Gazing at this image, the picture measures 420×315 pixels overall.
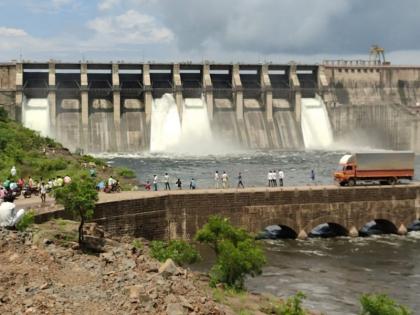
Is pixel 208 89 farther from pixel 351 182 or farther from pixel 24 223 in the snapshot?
pixel 24 223

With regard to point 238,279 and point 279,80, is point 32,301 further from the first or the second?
point 279,80

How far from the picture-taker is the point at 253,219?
41.1 m

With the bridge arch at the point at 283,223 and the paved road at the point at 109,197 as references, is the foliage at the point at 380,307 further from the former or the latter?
the bridge arch at the point at 283,223

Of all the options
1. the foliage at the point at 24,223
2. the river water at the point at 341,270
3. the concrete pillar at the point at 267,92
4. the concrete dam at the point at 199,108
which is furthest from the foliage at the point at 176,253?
the concrete pillar at the point at 267,92

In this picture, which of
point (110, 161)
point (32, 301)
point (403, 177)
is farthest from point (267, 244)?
point (110, 161)

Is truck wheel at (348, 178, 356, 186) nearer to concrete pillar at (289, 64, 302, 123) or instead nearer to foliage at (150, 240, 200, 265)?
foliage at (150, 240, 200, 265)

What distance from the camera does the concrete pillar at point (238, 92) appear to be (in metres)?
102

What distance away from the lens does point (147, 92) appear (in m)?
97.1

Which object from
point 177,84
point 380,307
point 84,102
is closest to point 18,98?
point 84,102

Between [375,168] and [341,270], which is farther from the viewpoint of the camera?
[375,168]

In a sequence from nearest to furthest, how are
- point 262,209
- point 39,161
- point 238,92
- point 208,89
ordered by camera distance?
point 262,209
point 39,161
point 208,89
point 238,92

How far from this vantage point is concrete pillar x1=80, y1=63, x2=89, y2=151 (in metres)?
94.3

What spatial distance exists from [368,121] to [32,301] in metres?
96.1

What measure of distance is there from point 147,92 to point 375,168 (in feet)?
186
